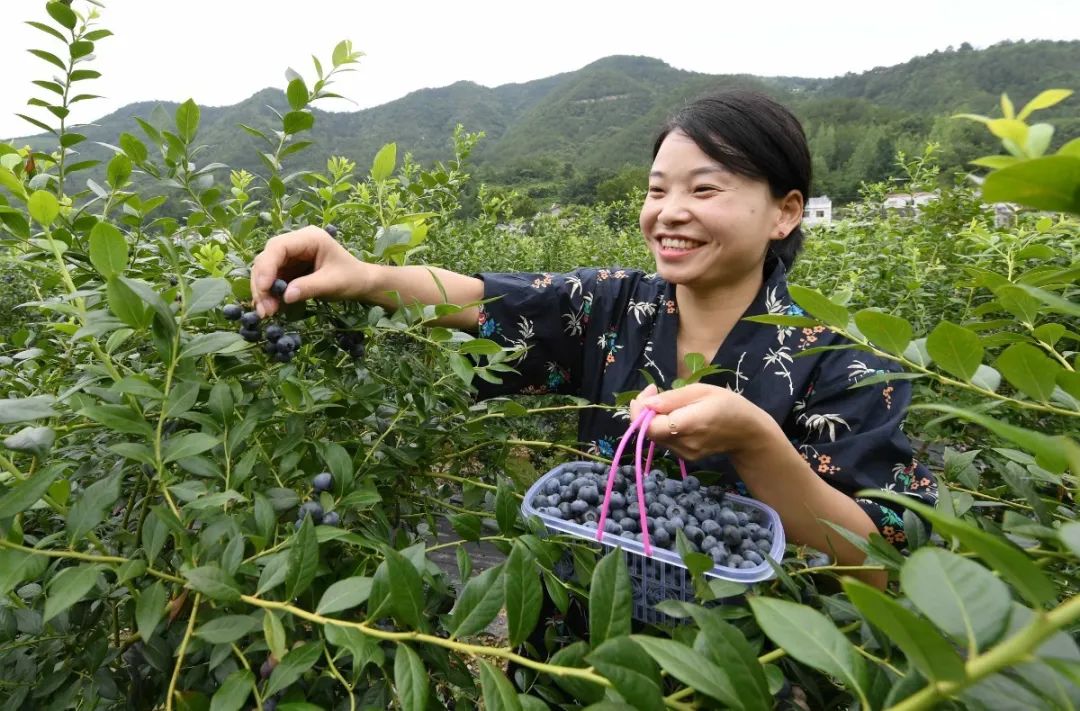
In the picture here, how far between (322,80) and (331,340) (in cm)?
49

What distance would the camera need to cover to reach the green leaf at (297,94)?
97cm

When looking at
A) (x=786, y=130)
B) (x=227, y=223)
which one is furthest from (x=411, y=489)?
(x=786, y=130)

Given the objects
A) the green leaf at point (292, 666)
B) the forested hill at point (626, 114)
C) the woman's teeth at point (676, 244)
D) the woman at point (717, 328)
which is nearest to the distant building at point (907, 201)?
the woman at point (717, 328)

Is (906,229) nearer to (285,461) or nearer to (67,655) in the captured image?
(285,461)

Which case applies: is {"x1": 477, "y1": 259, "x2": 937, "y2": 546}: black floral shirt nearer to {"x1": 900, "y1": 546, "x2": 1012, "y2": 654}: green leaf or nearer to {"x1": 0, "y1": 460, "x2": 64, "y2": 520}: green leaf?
{"x1": 0, "y1": 460, "x2": 64, "y2": 520}: green leaf

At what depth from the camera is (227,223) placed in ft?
3.51

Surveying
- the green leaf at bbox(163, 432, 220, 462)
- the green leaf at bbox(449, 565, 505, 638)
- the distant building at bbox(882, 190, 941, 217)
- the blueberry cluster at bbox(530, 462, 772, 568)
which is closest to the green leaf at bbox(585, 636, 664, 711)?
the green leaf at bbox(449, 565, 505, 638)

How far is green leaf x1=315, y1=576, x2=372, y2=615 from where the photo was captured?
50 cm

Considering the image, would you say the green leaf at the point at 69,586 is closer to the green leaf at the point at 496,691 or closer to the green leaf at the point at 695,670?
the green leaf at the point at 496,691

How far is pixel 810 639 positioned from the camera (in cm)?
35

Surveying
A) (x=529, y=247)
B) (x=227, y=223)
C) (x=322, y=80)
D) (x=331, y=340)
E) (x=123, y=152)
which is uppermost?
(x=322, y=80)

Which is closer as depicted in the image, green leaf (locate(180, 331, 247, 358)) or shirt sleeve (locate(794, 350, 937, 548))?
green leaf (locate(180, 331, 247, 358))

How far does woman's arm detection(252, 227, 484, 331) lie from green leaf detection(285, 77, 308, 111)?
22 centimetres

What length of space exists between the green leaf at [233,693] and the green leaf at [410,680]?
153mm
